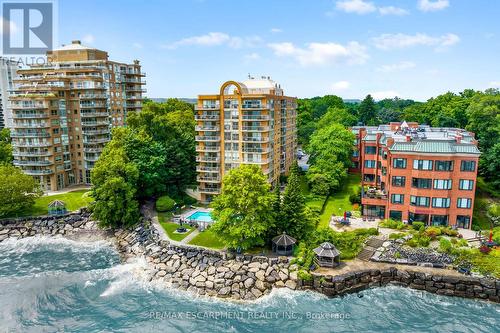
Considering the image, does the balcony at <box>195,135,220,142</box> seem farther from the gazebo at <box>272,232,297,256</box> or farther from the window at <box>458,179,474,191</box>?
the window at <box>458,179,474,191</box>

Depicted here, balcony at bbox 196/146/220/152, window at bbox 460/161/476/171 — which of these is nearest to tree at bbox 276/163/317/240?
balcony at bbox 196/146/220/152

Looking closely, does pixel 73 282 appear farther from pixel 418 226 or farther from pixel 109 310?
pixel 418 226

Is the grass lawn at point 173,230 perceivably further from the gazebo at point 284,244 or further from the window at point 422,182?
the window at point 422,182

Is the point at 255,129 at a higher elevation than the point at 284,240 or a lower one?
higher

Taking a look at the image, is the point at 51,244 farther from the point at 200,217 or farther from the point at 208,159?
the point at 208,159

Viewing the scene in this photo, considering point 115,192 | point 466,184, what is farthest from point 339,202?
point 115,192

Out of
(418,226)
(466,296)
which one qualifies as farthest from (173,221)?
(466,296)
